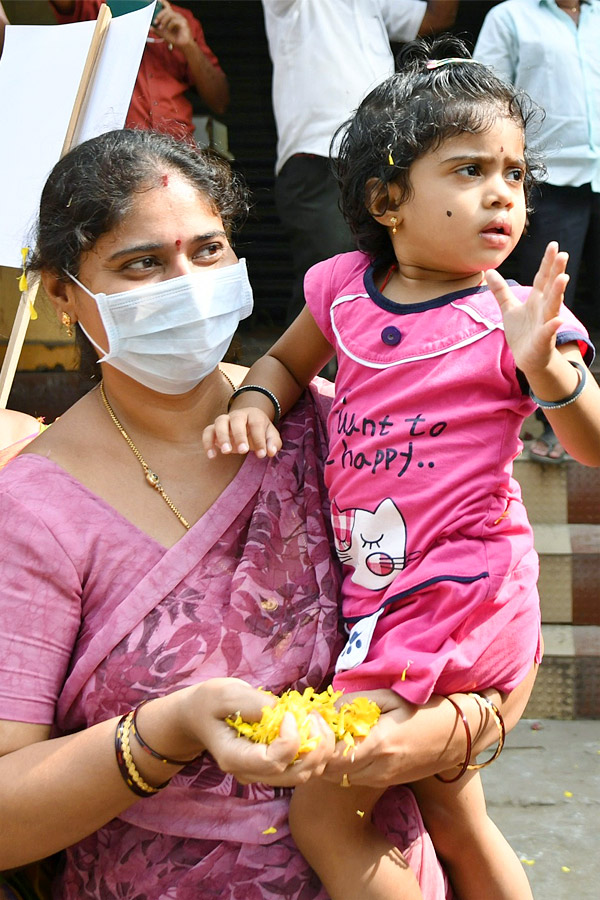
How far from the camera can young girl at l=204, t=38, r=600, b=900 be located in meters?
1.69

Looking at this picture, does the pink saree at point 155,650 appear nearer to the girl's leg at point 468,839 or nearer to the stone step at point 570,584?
the girl's leg at point 468,839

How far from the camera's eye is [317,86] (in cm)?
449

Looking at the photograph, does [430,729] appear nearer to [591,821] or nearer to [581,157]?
[591,821]

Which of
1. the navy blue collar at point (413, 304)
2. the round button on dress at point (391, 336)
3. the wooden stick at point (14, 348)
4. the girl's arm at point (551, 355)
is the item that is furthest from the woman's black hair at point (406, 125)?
the wooden stick at point (14, 348)

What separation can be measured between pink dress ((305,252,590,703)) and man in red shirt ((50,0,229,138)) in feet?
10.0

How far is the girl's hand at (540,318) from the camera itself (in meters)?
1.51

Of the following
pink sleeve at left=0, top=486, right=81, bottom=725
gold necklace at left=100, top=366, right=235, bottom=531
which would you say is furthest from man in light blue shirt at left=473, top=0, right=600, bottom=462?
pink sleeve at left=0, top=486, right=81, bottom=725

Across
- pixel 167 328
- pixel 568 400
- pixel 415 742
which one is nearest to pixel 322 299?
pixel 167 328

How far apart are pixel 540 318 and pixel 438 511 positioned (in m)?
0.39

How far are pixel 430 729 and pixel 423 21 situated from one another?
12.8 ft

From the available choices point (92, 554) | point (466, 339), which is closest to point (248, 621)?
point (92, 554)

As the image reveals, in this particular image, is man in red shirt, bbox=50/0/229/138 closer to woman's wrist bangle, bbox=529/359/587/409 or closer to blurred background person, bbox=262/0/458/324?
blurred background person, bbox=262/0/458/324

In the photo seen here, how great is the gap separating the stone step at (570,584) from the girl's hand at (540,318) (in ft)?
9.85

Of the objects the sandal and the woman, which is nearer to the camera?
the woman
